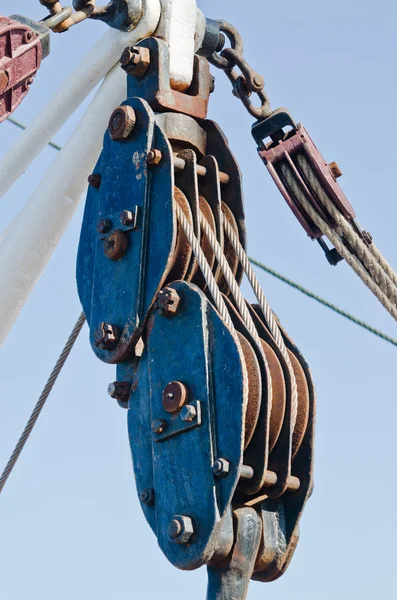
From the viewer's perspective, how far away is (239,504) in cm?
337

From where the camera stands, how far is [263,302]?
12.1ft

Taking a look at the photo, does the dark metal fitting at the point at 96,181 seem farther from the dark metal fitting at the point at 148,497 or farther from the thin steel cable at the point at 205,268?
the dark metal fitting at the point at 148,497

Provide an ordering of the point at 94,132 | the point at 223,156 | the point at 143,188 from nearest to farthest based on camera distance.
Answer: the point at 143,188 < the point at 223,156 < the point at 94,132

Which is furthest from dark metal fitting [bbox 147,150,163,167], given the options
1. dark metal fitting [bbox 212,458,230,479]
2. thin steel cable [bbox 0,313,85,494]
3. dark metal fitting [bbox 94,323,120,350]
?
dark metal fitting [bbox 212,458,230,479]

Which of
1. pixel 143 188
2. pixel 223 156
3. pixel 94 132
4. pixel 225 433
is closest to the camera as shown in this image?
pixel 225 433

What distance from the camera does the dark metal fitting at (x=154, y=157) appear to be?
370cm

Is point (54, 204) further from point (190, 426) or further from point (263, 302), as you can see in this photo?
point (190, 426)

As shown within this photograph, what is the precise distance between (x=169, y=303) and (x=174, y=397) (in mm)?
282

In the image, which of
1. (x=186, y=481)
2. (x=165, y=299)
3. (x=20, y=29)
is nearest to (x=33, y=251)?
(x=20, y=29)

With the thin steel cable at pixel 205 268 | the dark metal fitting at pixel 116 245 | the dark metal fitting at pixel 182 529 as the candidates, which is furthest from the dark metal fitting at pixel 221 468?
the dark metal fitting at pixel 116 245

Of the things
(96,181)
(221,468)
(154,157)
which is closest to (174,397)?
(221,468)

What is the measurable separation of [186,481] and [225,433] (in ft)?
0.59

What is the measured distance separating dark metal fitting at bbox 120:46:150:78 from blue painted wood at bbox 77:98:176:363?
137 millimetres

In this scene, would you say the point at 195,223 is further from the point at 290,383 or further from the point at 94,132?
the point at 94,132
